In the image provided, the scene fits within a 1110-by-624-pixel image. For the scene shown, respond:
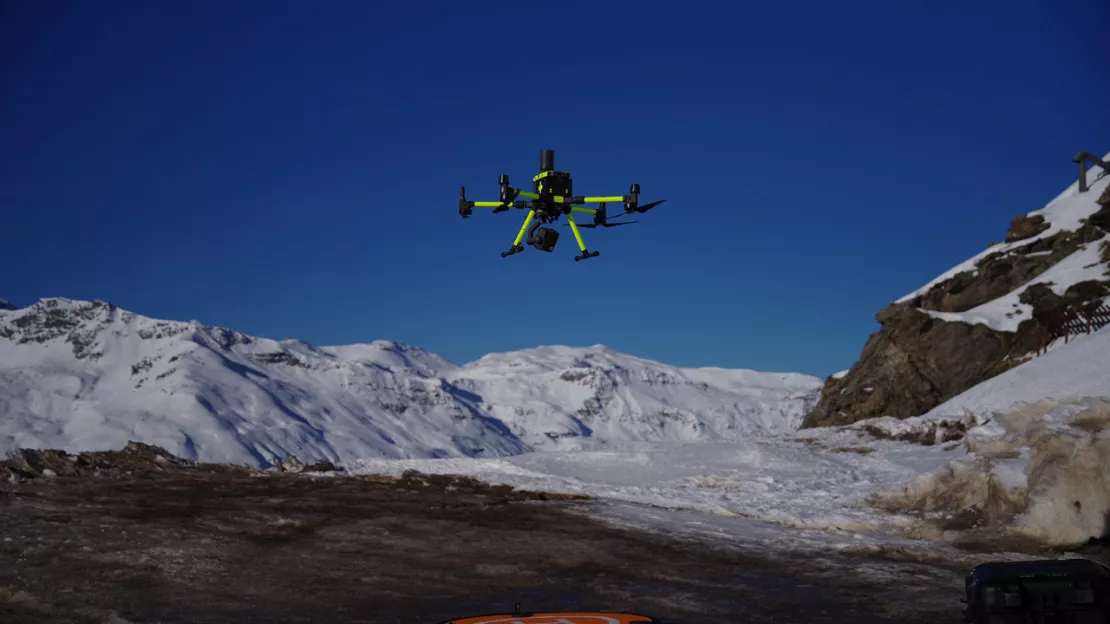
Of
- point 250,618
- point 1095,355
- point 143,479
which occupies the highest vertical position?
point 1095,355

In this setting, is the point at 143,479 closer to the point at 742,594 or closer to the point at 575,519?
Result: the point at 575,519

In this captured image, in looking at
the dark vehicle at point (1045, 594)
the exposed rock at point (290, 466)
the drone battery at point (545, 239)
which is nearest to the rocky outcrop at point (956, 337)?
the exposed rock at point (290, 466)

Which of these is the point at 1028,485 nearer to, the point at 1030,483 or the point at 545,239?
the point at 1030,483

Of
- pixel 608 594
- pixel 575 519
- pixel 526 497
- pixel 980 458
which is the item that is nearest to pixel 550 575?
pixel 608 594

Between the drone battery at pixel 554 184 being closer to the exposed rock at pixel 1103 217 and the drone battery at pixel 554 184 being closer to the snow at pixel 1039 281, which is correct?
the snow at pixel 1039 281

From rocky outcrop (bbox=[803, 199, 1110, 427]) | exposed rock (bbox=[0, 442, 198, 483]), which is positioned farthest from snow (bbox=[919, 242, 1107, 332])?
exposed rock (bbox=[0, 442, 198, 483])

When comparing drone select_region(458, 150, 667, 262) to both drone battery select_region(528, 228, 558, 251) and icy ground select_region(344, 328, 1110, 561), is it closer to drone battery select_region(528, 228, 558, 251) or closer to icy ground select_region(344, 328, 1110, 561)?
drone battery select_region(528, 228, 558, 251)
